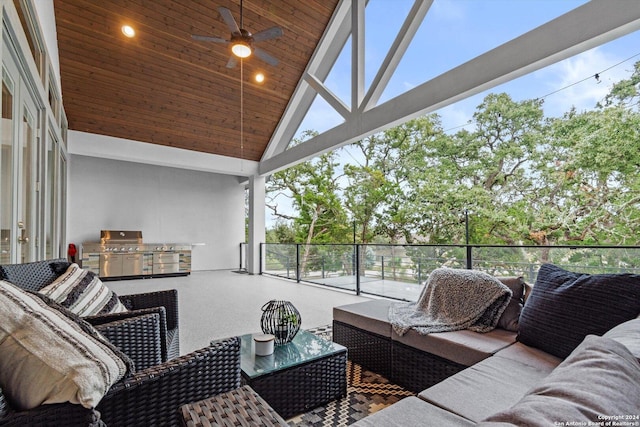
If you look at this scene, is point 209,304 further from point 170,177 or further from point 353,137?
point 170,177

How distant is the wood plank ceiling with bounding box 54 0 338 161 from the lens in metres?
5.07

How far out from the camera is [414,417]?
1.14 m

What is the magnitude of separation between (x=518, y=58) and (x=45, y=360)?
164 inches

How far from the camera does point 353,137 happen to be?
543 centimetres

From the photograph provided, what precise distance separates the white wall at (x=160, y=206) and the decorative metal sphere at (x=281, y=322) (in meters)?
7.50

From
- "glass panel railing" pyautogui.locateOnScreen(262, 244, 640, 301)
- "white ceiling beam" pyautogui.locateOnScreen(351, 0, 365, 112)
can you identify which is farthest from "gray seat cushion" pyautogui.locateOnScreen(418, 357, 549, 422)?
"white ceiling beam" pyautogui.locateOnScreen(351, 0, 365, 112)

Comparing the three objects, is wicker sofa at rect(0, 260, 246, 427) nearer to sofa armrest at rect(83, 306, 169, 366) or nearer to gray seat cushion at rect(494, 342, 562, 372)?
sofa armrest at rect(83, 306, 169, 366)

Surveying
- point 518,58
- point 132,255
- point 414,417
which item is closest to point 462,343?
point 414,417

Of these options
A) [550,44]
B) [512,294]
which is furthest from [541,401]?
[550,44]

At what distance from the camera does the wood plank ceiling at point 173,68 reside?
5.07 m

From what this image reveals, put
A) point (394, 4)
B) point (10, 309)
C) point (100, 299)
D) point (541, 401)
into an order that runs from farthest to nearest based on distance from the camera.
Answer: point (394, 4)
point (100, 299)
point (10, 309)
point (541, 401)

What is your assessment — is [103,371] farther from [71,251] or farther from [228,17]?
[71,251]

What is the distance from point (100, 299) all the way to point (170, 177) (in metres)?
7.62

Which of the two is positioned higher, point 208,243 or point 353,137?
point 353,137
